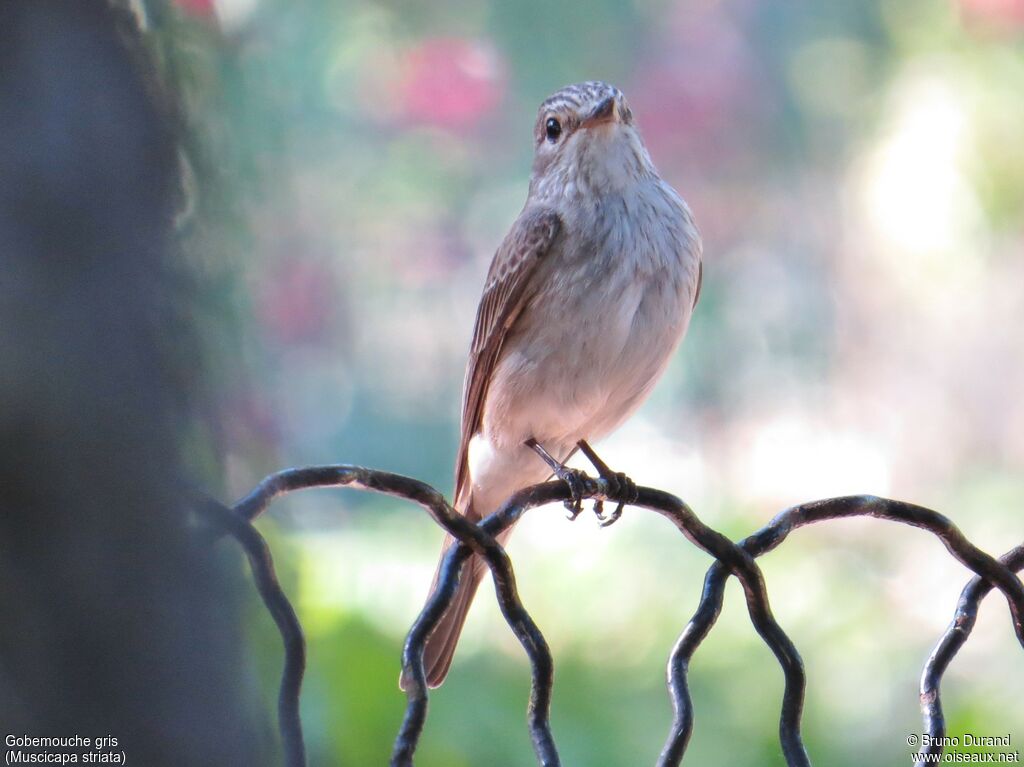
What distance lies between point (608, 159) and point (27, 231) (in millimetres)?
1984

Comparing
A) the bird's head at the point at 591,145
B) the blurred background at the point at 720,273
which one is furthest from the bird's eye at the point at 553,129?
the blurred background at the point at 720,273

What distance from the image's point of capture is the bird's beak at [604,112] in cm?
273

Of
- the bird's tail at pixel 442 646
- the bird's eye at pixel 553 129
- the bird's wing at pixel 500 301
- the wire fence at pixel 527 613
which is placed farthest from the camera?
the bird's eye at pixel 553 129

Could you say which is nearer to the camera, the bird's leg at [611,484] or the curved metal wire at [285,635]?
the curved metal wire at [285,635]

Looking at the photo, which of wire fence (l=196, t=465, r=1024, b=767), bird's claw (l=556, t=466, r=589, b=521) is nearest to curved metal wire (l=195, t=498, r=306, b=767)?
wire fence (l=196, t=465, r=1024, b=767)

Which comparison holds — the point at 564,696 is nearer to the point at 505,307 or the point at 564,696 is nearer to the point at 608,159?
the point at 505,307

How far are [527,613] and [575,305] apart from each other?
114 cm

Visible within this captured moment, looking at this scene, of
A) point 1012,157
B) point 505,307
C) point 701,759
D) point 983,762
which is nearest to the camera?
point 505,307

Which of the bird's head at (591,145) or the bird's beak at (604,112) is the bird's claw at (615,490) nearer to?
the bird's head at (591,145)

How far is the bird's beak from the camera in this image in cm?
273

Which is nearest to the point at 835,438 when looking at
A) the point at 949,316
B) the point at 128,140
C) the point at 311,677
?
the point at 949,316

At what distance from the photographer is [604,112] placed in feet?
8.95

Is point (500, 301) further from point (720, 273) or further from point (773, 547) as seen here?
point (720, 273)

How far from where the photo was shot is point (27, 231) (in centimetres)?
90
